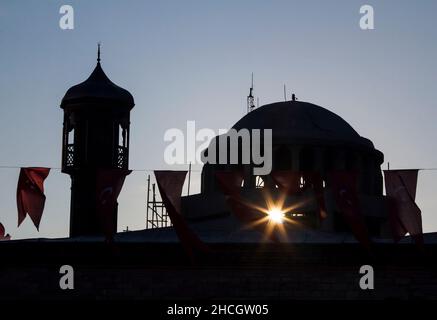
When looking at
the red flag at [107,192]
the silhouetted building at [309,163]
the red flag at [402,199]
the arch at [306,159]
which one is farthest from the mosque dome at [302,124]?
the red flag at [107,192]

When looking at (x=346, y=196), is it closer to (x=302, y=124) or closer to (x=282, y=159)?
(x=282, y=159)

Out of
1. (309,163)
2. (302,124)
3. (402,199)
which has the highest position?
(302,124)

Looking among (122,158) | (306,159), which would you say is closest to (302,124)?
(306,159)

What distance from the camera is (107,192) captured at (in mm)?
39719

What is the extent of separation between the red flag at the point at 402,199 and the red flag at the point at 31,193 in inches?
566

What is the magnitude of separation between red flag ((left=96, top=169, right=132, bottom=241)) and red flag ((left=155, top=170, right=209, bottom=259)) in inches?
60.3

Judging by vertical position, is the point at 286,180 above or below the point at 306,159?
below

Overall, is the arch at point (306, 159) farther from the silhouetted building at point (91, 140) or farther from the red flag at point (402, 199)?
the red flag at point (402, 199)

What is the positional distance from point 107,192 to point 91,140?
1161 cm

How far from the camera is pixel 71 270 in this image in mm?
39312

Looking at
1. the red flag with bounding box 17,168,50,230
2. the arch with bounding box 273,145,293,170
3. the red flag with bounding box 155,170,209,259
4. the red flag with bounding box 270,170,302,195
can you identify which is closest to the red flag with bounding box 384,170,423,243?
the red flag with bounding box 270,170,302,195

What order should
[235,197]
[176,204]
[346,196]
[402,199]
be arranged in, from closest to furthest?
[402,199]
[346,196]
[235,197]
[176,204]

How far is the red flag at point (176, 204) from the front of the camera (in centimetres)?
3812

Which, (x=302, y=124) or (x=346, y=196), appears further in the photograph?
(x=302, y=124)
